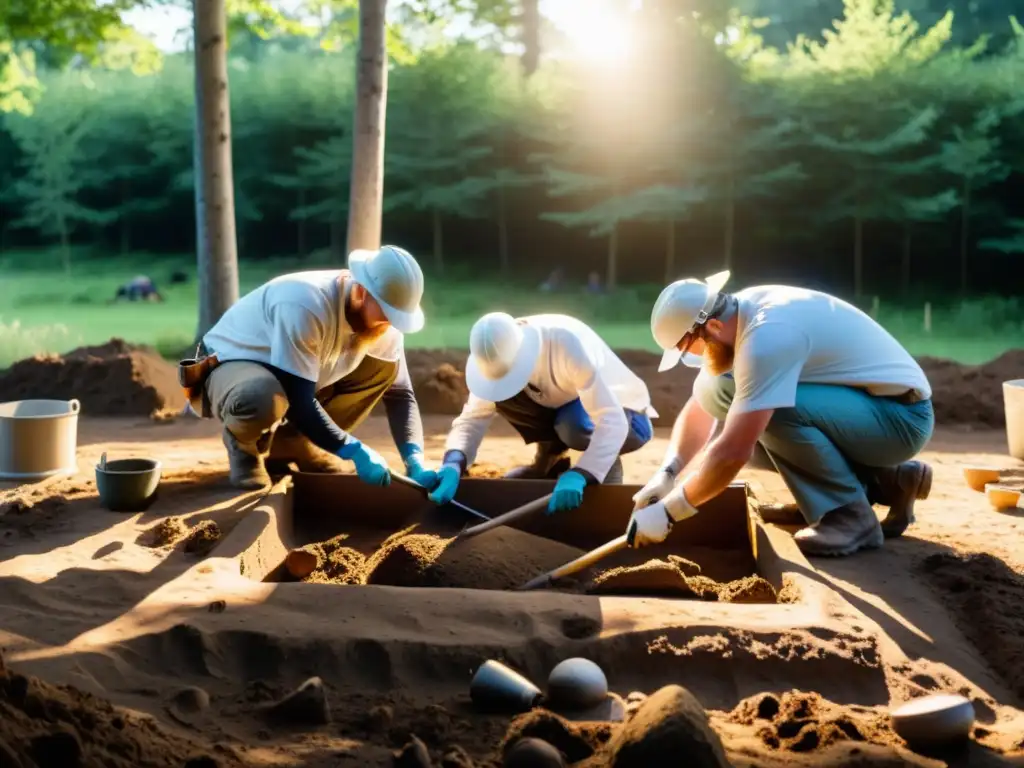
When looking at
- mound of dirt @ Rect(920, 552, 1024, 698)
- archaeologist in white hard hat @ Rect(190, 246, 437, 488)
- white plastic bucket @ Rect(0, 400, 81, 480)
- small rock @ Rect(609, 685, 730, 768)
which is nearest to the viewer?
small rock @ Rect(609, 685, 730, 768)

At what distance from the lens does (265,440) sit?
5043 mm

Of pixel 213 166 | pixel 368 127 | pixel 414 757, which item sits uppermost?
pixel 368 127

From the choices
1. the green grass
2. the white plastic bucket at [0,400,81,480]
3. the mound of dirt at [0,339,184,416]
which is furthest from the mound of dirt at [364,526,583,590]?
the green grass

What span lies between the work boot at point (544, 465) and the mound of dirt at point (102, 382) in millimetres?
3455

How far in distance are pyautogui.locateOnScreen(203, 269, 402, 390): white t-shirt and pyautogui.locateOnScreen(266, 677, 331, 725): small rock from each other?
1.95m

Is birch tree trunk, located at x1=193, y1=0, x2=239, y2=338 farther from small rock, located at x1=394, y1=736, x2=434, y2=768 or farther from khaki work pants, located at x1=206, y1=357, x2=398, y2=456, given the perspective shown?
small rock, located at x1=394, y1=736, x2=434, y2=768

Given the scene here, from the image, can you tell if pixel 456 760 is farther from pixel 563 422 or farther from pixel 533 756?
pixel 563 422

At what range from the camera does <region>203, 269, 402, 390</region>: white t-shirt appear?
14.6 ft

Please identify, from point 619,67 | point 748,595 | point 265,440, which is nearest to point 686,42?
point 619,67

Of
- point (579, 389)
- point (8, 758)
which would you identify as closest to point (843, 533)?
point (579, 389)

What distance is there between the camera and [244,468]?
Answer: 4988 mm

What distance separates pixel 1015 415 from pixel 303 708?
4.75 m

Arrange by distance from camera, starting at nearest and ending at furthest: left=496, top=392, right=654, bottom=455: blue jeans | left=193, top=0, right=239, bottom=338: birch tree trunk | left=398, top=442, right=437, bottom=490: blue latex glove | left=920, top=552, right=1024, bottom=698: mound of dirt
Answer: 1. left=920, top=552, right=1024, bottom=698: mound of dirt
2. left=398, top=442, right=437, bottom=490: blue latex glove
3. left=496, top=392, right=654, bottom=455: blue jeans
4. left=193, top=0, right=239, bottom=338: birch tree trunk

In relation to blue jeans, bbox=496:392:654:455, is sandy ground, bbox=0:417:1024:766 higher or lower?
lower
